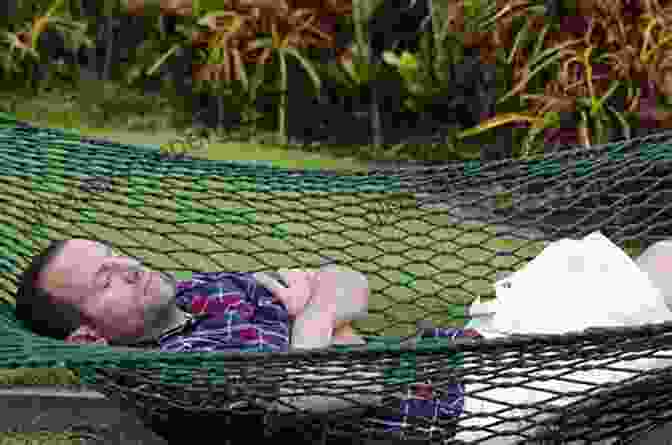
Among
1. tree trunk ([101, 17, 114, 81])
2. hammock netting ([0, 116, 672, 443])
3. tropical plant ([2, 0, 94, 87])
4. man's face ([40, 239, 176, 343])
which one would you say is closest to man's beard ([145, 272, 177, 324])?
man's face ([40, 239, 176, 343])

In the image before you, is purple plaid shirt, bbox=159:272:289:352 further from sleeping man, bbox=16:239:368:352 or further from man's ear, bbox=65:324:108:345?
man's ear, bbox=65:324:108:345

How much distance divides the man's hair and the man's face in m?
0.01

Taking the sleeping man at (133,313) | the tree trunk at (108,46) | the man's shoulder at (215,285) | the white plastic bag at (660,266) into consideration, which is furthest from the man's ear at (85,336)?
the tree trunk at (108,46)

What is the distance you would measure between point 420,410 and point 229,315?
0.52m

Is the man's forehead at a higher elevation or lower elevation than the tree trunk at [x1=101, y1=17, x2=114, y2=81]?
lower

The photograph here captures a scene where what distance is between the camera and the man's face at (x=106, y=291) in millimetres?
2293

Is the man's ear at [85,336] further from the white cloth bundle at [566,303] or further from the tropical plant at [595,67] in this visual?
the tropical plant at [595,67]

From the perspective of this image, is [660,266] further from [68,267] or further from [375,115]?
[375,115]

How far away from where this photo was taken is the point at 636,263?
2469 millimetres

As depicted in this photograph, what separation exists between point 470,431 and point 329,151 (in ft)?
9.06

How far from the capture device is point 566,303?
2.23m

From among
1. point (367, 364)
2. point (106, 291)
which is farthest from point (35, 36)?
point (367, 364)

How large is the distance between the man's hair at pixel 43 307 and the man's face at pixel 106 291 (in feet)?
0.04

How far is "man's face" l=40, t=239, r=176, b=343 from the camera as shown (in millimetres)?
2293
